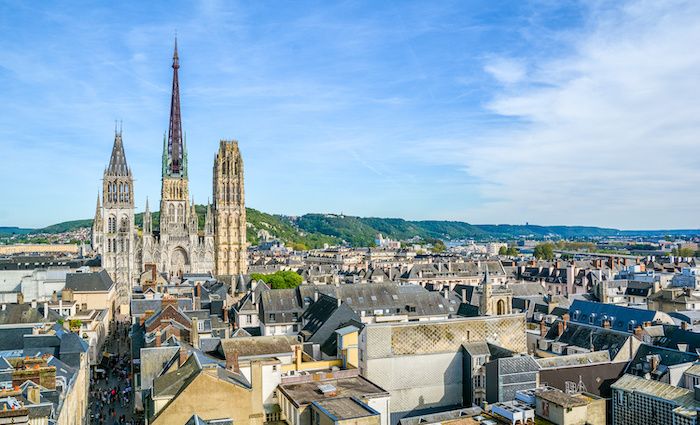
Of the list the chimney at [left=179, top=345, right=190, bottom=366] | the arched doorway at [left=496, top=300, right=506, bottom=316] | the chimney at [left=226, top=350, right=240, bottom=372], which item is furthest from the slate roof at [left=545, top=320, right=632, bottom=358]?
the chimney at [left=179, top=345, right=190, bottom=366]

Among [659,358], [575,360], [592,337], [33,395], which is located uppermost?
[33,395]

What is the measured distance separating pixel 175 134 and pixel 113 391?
9797 cm

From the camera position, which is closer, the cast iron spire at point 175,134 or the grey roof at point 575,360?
the grey roof at point 575,360

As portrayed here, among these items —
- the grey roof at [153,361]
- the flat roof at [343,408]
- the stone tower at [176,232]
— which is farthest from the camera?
the stone tower at [176,232]

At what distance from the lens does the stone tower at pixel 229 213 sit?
137750 mm

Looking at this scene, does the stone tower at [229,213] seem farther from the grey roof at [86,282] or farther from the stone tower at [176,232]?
the grey roof at [86,282]

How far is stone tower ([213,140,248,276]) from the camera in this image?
452 feet

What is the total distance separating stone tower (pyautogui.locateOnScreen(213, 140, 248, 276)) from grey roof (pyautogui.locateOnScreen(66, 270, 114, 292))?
4758 cm

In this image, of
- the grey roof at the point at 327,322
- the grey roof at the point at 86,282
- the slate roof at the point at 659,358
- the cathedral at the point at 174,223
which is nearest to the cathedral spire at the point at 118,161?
the cathedral at the point at 174,223

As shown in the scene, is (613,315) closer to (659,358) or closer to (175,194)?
(659,358)

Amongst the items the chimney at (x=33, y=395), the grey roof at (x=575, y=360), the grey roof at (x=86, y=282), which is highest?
the grey roof at (x=86, y=282)

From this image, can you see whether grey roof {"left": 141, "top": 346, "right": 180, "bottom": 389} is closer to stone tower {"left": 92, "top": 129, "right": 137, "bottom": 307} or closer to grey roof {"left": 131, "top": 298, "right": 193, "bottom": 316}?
grey roof {"left": 131, "top": 298, "right": 193, "bottom": 316}

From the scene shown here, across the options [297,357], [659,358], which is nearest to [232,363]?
[297,357]

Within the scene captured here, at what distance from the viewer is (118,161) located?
127312mm
